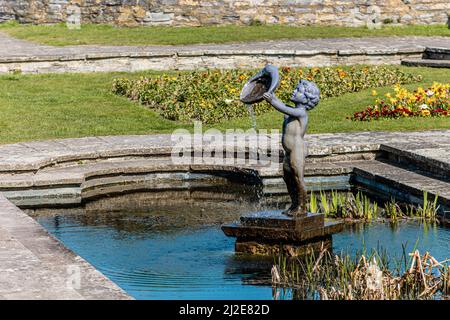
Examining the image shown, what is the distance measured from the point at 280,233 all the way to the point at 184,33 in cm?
1182

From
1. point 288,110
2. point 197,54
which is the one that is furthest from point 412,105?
point 288,110

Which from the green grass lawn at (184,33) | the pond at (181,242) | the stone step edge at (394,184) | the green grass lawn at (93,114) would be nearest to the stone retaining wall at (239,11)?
the green grass lawn at (184,33)

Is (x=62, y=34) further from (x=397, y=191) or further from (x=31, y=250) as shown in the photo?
(x=31, y=250)

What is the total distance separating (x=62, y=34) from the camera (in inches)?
757

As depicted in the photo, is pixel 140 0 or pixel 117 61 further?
pixel 140 0

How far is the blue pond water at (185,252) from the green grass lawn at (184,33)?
978cm

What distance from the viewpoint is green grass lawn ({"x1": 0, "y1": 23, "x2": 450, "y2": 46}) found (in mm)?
18422

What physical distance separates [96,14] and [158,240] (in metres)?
13.0

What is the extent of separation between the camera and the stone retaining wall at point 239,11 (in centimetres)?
2008

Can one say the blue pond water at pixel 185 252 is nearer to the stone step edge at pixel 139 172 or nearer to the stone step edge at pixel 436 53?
the stone step edge at pixel 139 172

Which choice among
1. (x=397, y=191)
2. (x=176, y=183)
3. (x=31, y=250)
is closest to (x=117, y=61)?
(x=176, y=183)

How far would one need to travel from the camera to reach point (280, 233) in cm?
767

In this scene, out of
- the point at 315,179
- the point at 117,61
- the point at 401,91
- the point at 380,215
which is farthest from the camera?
the point at 117,61

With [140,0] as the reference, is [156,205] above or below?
below
